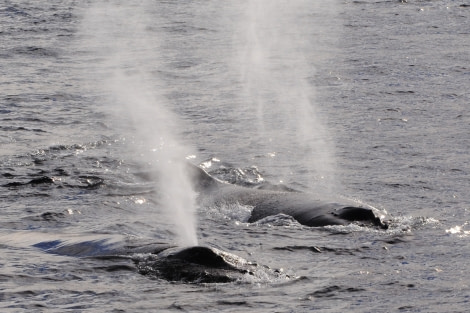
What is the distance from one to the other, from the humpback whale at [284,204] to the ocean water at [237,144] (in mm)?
254

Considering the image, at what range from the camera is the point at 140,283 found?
41.4 feet

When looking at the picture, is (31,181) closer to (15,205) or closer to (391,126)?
(15,205)

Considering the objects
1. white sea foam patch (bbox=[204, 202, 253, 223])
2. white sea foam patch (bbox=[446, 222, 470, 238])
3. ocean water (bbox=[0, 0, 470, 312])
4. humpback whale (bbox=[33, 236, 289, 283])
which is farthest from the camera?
white sea foam patch (bbox=[204, 202, 253, 223])

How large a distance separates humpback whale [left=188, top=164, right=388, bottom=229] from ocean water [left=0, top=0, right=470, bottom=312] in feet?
0.83

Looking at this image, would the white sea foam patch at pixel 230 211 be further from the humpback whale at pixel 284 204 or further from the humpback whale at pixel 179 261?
the humpback whale at pixel 179 261

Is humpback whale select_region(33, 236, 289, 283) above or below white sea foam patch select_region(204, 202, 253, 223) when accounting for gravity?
above

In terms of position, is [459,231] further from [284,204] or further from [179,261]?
[179,261]

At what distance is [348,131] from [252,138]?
6.92 ft

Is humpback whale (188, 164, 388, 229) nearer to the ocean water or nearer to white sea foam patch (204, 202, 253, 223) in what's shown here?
white sea foam patch (204, 202, 253, 223)

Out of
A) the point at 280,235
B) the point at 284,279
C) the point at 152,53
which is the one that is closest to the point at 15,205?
the point at 280,235

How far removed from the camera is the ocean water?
42.1 feet

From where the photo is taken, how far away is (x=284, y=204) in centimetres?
1659

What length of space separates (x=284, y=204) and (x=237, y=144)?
5770 millimetres

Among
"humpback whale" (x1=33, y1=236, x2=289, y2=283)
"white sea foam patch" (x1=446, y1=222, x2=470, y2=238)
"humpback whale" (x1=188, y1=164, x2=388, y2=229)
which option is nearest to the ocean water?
"white sea foam patch" (x1=446, y1=222, x2=470, y2=238)
